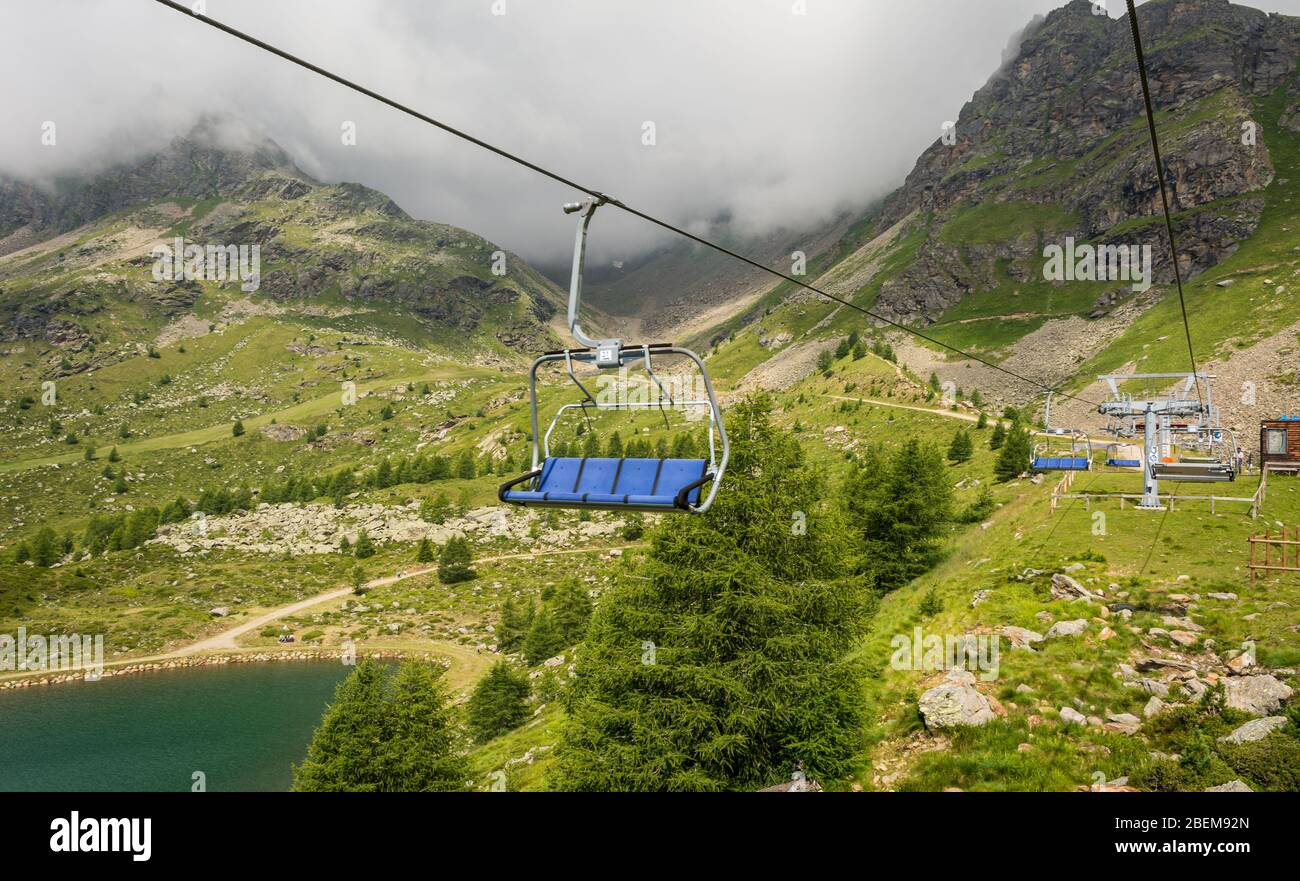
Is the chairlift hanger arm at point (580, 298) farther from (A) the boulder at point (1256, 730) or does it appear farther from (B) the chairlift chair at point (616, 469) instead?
(A) the boulder at point (1256, 730)

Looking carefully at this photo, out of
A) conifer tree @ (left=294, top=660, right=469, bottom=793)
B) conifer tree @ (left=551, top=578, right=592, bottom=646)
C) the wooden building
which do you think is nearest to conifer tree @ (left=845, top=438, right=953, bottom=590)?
the wooden building

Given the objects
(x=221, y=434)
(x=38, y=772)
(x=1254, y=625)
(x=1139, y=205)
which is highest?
(x=1139, y=205)

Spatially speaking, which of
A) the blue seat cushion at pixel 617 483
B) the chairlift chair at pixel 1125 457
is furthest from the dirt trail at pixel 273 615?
the blue seat cushion at pixel 617 483

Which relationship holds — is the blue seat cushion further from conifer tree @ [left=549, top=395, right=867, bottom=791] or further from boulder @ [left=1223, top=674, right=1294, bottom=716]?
boulder @ [left=1223, top=674, right=1294, bottom=716]
